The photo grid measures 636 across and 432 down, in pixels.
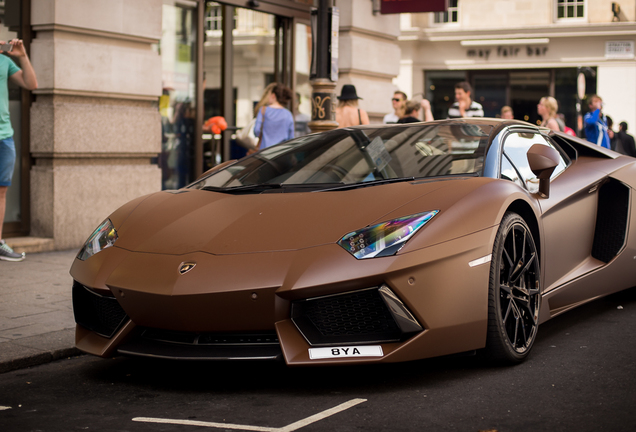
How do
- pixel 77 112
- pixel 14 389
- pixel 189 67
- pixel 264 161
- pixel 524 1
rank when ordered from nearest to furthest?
pixel 14 389 < pixel 264 161 < pixel 77 112 < pixel 189 67 < pixel 524 1

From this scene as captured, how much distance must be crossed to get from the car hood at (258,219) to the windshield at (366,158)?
0.28 meters

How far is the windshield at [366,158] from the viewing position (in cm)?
440

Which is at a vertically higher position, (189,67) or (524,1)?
(524,1)

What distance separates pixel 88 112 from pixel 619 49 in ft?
70.8

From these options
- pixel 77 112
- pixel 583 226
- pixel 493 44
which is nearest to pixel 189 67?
pixel 77 112

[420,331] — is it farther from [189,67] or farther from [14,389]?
[189,67]

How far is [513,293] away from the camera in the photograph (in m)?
4.09

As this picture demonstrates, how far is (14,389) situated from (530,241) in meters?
2.56

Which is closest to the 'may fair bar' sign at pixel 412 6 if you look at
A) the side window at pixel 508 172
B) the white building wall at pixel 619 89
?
the side window at pixel 508 172

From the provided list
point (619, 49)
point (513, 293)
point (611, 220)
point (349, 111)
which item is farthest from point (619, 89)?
point (513, 293)

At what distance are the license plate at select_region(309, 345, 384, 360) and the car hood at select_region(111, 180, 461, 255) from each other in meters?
0.45

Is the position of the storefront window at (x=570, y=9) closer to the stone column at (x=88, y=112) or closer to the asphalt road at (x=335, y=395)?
the stone column at (x=88, y=112)

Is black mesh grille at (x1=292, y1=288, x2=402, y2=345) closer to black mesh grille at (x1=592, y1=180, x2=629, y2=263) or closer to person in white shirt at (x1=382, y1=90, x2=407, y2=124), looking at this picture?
black mesh grille at (x1=592, y1=180, x2=629, y2=263)

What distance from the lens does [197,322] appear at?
3.57 meters
